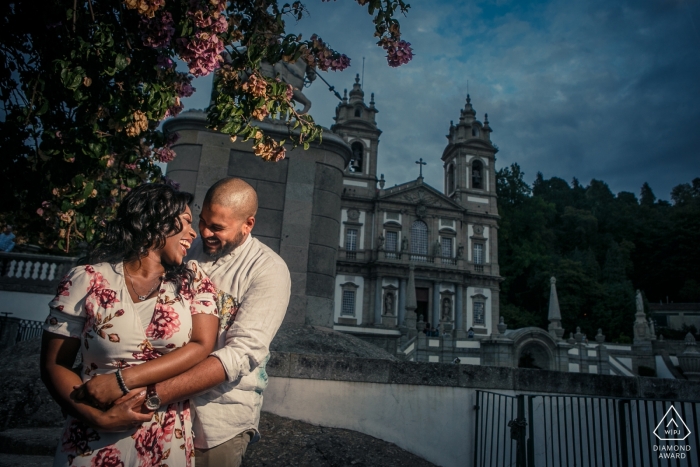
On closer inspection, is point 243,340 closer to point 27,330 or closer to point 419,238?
point 27,330

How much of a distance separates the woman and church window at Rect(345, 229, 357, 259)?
34868mm

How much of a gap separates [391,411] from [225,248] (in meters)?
2.91

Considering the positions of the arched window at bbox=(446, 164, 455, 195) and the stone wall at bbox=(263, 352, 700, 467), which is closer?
the stone wall at bbox=(263, 352, 700, 467)

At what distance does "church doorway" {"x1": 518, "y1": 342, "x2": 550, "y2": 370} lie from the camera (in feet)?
71.3

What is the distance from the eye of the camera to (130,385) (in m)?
1.51

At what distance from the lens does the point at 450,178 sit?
44.2m

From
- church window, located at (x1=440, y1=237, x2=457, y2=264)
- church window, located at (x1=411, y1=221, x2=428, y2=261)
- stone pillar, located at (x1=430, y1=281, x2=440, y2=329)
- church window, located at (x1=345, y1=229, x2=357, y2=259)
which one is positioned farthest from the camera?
church window, located at (x1=440, y1=237, x2=457, y2=264)

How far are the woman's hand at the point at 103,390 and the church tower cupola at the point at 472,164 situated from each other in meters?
40.6

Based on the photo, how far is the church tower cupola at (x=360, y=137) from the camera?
129 ft

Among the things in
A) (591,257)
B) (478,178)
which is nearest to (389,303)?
(478,178)

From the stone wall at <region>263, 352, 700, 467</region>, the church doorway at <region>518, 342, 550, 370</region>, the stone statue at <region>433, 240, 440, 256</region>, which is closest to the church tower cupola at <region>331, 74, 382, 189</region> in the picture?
the stone statue at <region>433, 240, 440, 256</region>

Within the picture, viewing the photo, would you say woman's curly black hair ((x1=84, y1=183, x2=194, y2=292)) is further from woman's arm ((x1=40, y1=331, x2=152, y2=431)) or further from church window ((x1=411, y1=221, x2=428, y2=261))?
church window ((x1=411, y1=221, x2=428, y2=261))

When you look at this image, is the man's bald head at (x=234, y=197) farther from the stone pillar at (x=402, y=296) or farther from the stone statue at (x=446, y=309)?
the stone statue at (x=446, y=309)

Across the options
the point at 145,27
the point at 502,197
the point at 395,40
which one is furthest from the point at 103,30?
the point at 502,197
